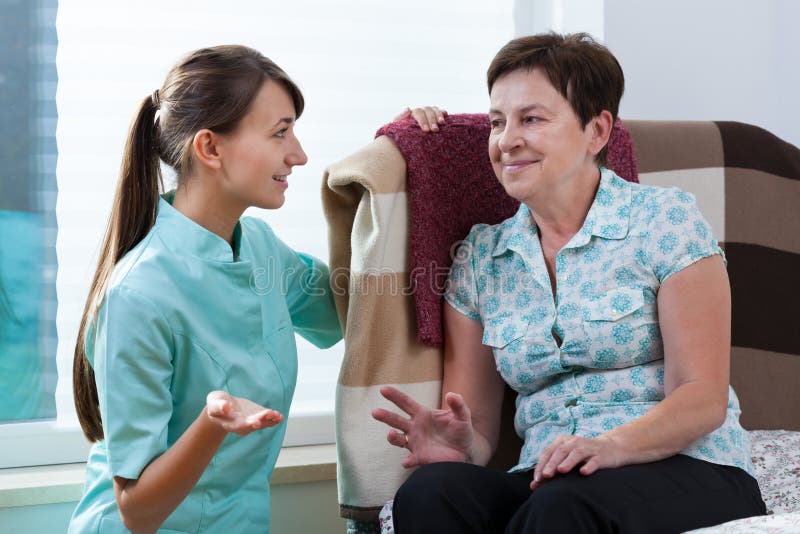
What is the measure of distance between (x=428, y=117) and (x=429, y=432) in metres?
0.58

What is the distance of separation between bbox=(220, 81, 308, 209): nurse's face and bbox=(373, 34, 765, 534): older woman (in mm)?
297

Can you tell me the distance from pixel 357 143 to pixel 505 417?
0.81m

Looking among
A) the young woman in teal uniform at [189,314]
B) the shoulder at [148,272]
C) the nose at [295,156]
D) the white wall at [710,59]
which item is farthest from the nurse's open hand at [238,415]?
the white wall at [710,59]

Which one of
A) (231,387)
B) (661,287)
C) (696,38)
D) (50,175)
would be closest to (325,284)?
(231,387)

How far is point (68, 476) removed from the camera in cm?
179

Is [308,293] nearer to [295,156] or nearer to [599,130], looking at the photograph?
[295,156]

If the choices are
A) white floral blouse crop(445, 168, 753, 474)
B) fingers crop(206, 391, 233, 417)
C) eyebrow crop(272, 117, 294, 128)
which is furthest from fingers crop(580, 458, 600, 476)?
eyebrow crop(272, 117, 294, 128)

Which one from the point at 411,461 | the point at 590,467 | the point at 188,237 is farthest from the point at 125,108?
the point at 590,467

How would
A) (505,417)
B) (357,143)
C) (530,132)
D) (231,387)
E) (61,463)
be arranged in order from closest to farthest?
1. (231,387)
2. (530,132)
3. (505,417)
4. (61,463)
5. (357,143)

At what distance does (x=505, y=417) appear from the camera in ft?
5.40

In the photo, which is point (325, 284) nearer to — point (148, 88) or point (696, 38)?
point (148, 88)

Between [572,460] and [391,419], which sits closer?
[572,460]

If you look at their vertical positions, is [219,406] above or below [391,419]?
above

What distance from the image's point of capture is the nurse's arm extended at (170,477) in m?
1.18
